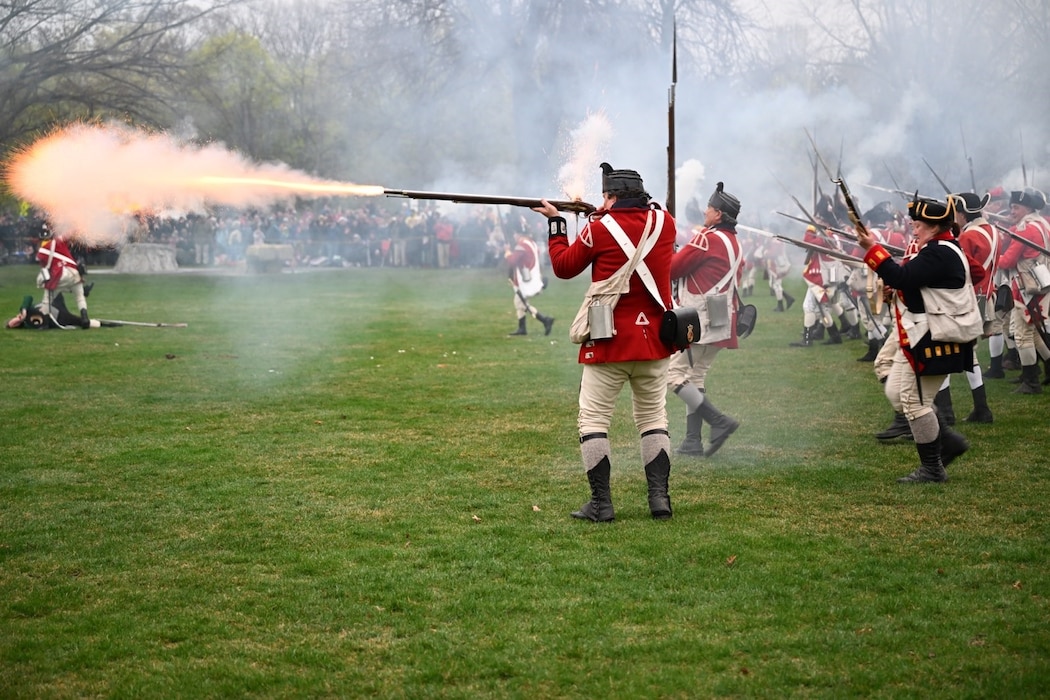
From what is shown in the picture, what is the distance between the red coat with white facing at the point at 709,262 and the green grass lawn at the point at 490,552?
1515mm

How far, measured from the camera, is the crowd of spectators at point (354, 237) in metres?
45.2

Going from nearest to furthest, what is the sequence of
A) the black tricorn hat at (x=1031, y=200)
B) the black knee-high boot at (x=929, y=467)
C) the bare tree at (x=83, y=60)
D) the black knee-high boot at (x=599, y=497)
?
the black knee-high boot at (x=599, y=497)
the black knee-high boot at (x=929, y=467)
the black tricorn hat at (x=1031, y=200)
the bare tree at (x=83, y=60)

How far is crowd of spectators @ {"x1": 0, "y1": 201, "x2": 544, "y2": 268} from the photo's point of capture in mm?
45219

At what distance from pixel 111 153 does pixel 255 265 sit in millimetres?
29004

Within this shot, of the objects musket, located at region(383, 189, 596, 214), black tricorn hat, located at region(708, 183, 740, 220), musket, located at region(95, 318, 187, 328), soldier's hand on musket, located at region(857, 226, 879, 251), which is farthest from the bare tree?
soldier's hand on musket, located at region(857, 226, 879, 251)

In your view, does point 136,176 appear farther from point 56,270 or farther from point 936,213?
point 56,270

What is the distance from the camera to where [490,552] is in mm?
6770

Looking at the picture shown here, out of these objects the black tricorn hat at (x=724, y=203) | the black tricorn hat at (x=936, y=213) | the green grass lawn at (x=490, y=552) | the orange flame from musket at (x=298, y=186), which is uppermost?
the orange flame from musket at (x=298, y=186)

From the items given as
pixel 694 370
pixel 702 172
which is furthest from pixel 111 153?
pixel 702 172

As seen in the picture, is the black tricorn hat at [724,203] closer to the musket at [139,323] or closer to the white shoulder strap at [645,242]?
the white shoulder strap at [645,242]

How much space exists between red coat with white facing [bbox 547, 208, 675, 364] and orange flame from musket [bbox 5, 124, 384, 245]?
375 cm

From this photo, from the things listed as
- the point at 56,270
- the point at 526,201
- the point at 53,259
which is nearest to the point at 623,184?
the point at 526,201

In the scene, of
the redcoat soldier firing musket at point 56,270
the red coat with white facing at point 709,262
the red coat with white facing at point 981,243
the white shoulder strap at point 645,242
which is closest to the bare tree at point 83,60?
the redcoat soldier firing musket at point 56,270

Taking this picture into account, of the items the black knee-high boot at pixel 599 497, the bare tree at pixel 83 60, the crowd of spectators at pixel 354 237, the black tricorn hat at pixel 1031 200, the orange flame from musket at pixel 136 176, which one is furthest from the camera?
the crowd of spectators at pixel 354 237
